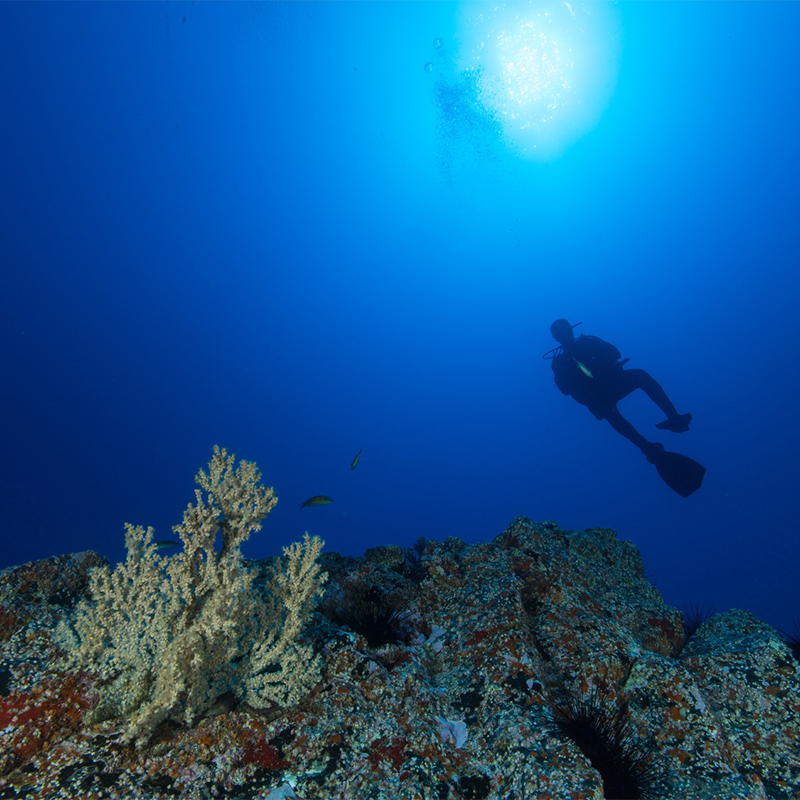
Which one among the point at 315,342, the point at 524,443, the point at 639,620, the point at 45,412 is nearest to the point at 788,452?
the point at 524,443

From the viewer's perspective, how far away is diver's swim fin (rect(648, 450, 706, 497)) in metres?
9.69

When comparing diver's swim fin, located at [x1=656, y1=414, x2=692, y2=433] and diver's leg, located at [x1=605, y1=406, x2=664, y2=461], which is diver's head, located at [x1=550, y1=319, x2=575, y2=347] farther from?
diver's swim fin, located at [x1=656, y1=414, x2=692, y2=433]

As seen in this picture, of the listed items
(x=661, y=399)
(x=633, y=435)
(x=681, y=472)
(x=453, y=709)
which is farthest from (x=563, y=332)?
(x=453, y=709)

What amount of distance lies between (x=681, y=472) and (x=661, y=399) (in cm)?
271

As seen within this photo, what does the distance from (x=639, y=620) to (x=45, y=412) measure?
348ft

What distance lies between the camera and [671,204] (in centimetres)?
6612

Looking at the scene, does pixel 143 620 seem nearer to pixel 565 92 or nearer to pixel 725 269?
pixel 565 92

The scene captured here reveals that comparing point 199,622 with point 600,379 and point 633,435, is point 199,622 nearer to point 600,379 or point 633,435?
point 633,435

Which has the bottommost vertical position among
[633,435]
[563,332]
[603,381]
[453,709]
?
[453,709]

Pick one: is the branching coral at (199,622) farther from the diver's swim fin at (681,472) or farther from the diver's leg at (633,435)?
the diver's leg at (633,435)

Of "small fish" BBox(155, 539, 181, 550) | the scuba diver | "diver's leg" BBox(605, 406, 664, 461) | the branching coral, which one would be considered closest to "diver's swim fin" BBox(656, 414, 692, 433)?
the scuba diver

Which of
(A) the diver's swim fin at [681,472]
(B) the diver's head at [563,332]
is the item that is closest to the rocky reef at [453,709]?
(A) the diver's swim fin at [681,472]

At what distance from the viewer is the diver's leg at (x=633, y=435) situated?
412 inches

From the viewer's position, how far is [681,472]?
983cm
